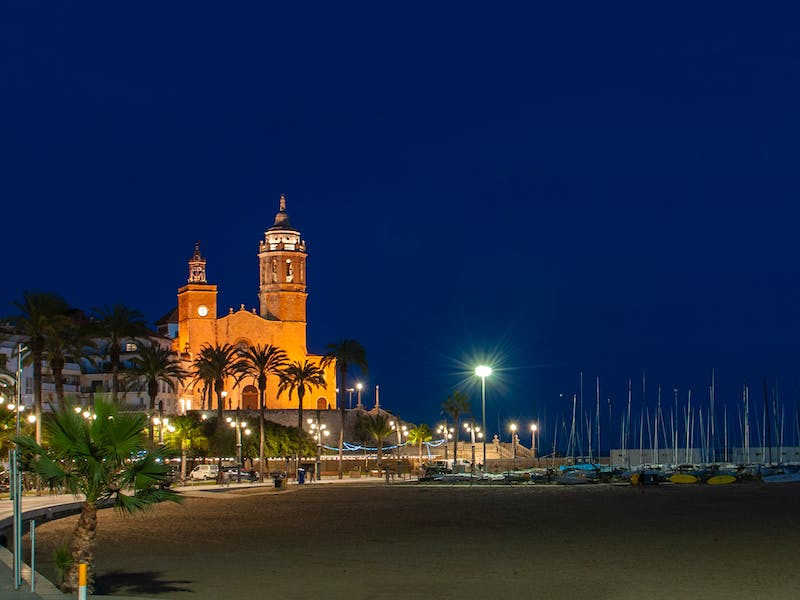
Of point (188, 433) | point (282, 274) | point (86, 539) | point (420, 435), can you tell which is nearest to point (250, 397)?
point (282, 274)

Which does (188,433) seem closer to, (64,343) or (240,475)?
(240,475)

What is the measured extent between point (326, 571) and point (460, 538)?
7.89 metres

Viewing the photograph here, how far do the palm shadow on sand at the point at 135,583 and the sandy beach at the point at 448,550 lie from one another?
3cm

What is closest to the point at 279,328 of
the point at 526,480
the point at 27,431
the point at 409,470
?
the point at 409,470

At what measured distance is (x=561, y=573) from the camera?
2111cm

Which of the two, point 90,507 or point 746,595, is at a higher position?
point 90,507

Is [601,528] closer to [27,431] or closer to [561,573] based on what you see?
[561,573]

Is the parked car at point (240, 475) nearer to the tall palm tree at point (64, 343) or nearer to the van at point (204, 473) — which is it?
the van at point (204, 473)

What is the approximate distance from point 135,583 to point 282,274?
4427 inches

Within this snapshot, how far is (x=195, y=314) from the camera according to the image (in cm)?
12362

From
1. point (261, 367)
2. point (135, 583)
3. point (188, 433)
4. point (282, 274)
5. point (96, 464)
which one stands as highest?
point (282, 274)

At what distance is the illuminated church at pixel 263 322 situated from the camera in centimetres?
12275

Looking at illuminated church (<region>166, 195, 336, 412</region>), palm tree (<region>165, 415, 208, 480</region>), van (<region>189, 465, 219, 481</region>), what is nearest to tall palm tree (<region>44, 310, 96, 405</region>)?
van (<region>189, 465, 219, 481</region>)

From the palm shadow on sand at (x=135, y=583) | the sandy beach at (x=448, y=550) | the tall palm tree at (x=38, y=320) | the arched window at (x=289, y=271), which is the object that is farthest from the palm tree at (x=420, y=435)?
the palm shadow on sand at (x=135, y=583)
